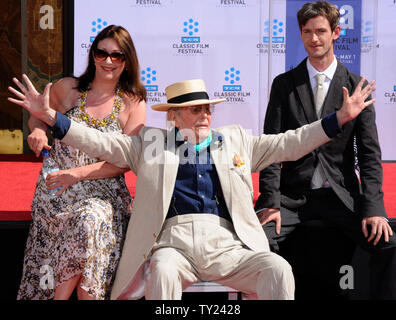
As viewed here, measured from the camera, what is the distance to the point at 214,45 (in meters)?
5.82

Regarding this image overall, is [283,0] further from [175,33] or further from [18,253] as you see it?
[18,253]

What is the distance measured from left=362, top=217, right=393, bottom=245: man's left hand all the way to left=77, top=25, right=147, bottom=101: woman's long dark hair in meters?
1.62

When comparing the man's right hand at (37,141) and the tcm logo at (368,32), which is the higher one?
the tcm logo at (368,32)

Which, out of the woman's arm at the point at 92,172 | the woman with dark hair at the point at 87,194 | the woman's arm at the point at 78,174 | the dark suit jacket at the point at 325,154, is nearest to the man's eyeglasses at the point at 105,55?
the woman with dark hair at the point at 87,194

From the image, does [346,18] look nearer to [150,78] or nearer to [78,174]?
[150,78]

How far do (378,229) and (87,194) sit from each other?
1.75m

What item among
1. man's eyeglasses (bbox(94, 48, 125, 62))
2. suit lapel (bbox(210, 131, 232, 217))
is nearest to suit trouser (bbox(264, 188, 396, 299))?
suit lapel (bbox(210, 131, 232, 217))

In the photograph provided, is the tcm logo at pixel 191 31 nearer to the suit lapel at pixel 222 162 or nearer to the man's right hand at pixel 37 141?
the suit lapel at pixel 222 162

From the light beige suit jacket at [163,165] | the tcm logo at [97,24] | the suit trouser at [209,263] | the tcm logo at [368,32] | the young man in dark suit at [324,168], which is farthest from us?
the tcm logo at [97,24]

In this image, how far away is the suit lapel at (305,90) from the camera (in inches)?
156

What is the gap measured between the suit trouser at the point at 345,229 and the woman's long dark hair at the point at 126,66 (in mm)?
1223

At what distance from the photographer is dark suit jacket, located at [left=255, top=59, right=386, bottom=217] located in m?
3.90

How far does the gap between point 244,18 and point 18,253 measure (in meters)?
3.02

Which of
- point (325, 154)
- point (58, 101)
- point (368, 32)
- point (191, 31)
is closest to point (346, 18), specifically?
point (368, 32)
